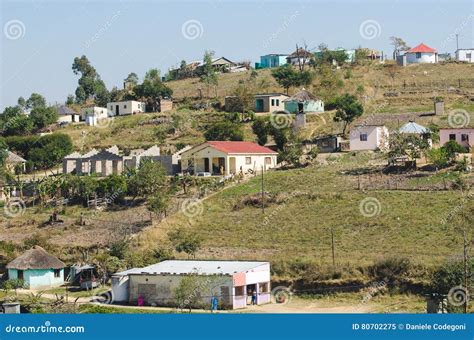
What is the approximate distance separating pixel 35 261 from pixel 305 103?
2913 cm

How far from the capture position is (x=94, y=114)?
240 ft

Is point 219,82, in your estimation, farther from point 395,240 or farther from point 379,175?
point 395,240

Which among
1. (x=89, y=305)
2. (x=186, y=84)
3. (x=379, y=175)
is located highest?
(x=186, y=84)

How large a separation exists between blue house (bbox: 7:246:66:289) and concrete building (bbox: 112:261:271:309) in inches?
181

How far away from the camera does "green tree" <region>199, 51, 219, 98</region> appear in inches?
3054

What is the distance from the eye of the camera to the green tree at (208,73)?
7756 cm

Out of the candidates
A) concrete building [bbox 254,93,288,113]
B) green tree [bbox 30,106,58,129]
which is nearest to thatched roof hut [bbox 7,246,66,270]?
concrete building [bbox 254,93,288,113]

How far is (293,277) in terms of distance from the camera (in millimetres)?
36438

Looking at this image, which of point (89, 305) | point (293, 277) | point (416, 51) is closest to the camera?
point (89, 305)

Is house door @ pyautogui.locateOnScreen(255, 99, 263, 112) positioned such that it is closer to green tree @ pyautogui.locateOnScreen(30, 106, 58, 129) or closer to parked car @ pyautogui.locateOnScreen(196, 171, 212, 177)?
parked car @ pyautogui.locateOnScreen(196, 171, 212, 177)

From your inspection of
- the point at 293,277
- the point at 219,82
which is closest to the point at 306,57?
the point at 219,82

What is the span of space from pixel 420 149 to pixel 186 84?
36852mm

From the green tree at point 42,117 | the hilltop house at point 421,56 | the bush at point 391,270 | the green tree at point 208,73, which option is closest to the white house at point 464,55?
the hilltop house at point 421,56

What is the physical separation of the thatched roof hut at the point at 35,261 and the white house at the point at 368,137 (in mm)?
20974
